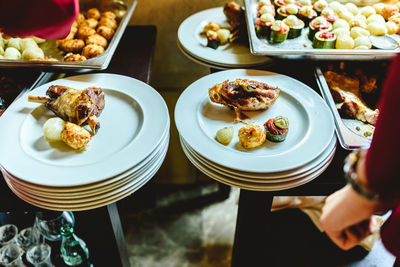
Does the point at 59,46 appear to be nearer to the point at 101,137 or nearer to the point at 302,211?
the point at 101,137

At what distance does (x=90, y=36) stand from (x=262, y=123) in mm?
890

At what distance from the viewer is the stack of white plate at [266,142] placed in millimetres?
1039

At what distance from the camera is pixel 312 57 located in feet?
4.52

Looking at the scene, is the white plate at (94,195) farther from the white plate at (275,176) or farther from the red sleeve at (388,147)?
the red sleeve at (388,147)

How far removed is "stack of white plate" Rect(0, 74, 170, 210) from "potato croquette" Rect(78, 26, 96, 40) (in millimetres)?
362

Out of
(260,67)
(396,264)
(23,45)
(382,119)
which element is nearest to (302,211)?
(396,264)

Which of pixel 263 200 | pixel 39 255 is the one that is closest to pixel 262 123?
pixel 263 200

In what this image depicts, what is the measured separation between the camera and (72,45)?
1531 mm

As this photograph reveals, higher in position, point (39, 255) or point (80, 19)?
point (80, 19)

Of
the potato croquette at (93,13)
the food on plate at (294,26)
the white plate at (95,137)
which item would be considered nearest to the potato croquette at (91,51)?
the white plate at (95,137)

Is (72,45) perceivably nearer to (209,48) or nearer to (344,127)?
(209,48)

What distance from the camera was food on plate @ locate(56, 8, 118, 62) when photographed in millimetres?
1460

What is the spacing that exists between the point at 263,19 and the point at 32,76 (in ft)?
3.49

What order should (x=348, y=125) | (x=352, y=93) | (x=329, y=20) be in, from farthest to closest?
(x=329, y=20) → (x=352, y=93) → (x=348, y=125)
